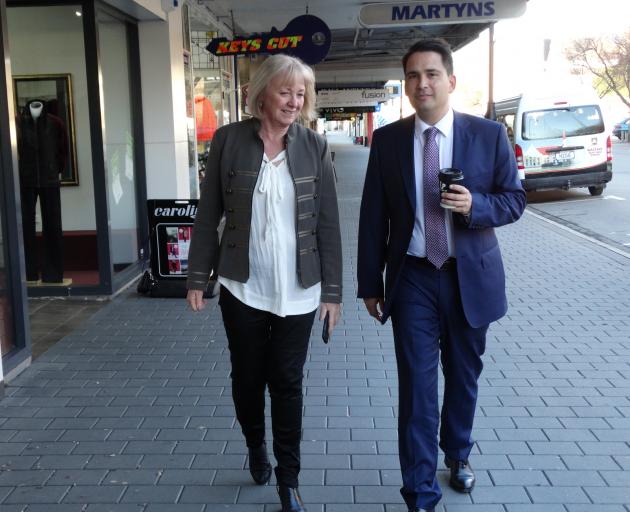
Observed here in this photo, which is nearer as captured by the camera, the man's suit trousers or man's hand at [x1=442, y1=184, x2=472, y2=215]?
man's hand at [x1=442, y1=184, x2=472, y2=215]

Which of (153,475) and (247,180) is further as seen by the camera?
(153,475)

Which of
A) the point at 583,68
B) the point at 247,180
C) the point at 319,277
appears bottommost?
the point at 319,277

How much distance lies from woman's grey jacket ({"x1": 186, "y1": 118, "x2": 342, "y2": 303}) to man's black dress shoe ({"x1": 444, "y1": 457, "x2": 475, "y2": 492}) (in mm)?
962

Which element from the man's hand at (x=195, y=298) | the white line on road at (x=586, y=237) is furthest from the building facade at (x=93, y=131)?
the white line on road at (x=586, y=237)

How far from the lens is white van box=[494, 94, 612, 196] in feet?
50.8

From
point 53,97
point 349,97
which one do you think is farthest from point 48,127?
point 349,97

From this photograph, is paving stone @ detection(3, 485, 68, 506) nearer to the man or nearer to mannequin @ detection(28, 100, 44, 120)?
the man

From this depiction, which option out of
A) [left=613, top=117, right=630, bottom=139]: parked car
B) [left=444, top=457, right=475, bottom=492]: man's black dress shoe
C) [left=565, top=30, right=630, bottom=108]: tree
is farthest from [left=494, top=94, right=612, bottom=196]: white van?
[left=565, top=30, right=630, bottom=108]: tree

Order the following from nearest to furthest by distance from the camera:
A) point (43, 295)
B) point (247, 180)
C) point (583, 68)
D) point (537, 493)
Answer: point (247, 180)
point (537, 493)
point (43, 295)
point (583, 68)

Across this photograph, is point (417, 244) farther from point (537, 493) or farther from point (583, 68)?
point (583, 68)

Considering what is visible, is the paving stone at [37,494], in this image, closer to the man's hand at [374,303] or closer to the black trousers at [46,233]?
the man's hand at [374,303]

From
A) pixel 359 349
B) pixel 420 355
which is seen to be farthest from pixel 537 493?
pixel 359 349

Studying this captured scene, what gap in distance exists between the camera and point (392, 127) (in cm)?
327

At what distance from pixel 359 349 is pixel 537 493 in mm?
2399
